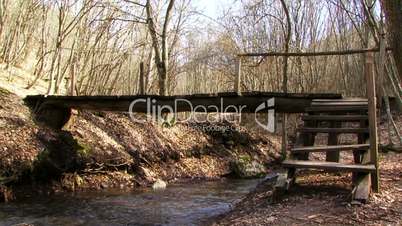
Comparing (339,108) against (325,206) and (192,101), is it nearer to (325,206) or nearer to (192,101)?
(325,206)

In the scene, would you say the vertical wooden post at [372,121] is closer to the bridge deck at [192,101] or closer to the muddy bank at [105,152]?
the bridge deck at [192,101]

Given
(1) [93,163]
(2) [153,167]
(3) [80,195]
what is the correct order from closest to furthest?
(3) [80,195]
(1) [93,163]
(2) [153,167]

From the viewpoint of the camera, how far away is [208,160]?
46.2 ft

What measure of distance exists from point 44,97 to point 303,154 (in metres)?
7.29

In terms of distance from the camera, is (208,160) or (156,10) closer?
(208,160)

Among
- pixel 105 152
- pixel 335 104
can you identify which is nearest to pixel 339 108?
pixel 335 104

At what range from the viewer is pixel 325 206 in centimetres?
520

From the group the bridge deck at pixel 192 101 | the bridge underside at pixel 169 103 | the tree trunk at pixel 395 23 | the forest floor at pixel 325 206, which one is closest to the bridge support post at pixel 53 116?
the bridge underside at pixel 169 103

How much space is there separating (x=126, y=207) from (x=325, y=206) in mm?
4743

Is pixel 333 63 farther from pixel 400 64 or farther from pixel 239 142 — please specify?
pixel 400 64

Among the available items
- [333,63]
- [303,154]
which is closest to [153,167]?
[303,154]

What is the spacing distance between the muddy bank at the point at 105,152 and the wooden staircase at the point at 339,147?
18.5 feet

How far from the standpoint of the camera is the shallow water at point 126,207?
25.0ft

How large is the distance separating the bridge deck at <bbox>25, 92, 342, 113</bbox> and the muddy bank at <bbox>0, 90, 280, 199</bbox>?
2.85 feet
